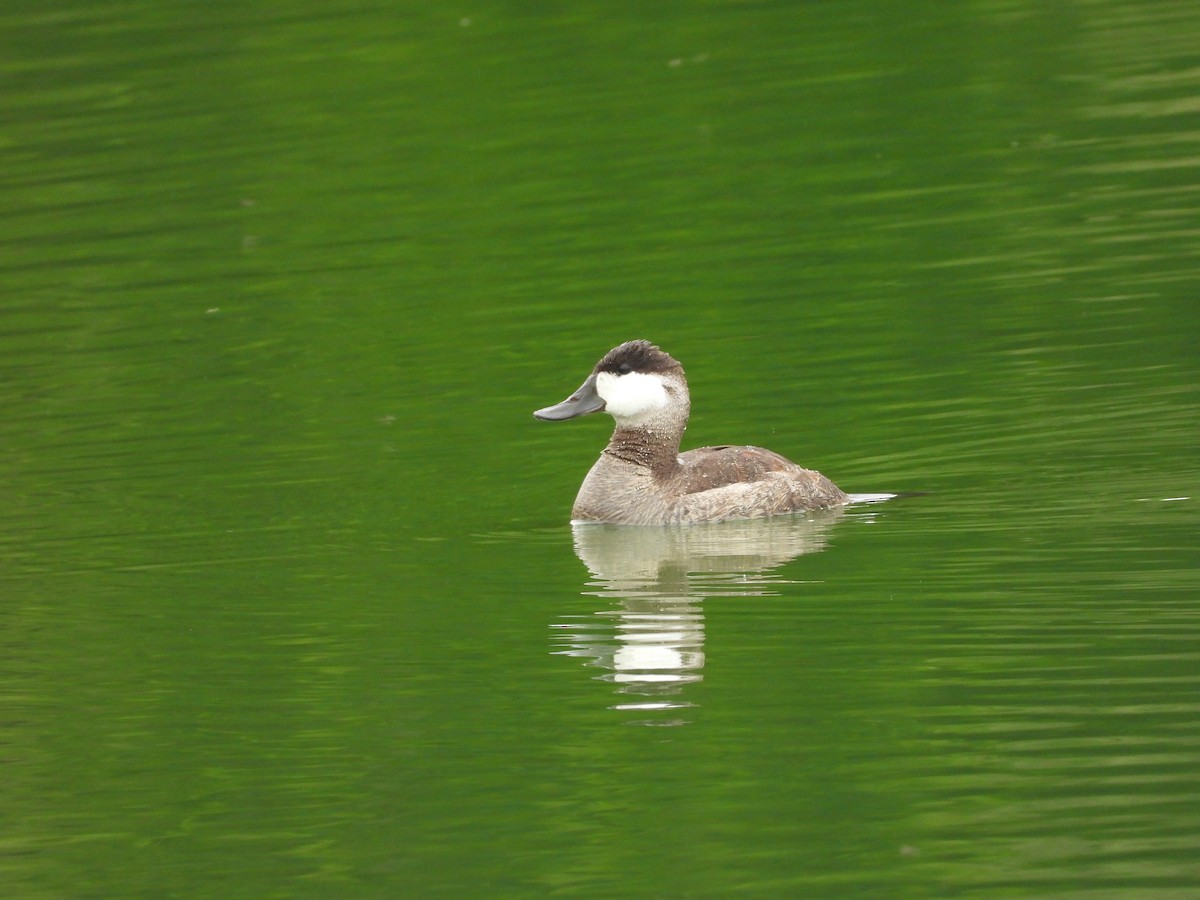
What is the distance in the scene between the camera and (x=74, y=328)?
18.5 metres

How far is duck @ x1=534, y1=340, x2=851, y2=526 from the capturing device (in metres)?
13.1

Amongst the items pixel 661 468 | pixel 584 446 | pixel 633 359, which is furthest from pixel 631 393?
pixel 584 446

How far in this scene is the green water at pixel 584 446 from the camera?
26.6 feet

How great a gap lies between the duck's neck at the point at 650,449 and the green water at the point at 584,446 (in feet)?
1.85

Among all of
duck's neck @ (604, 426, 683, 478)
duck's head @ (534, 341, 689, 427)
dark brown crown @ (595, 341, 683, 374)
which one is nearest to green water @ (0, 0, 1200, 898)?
duck's neck @ (604, 426, 683, 478)

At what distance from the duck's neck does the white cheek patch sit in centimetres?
14

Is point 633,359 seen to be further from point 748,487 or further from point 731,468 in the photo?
point 748,487

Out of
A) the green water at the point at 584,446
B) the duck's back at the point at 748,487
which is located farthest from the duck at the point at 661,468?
the green water at the point at 584,446

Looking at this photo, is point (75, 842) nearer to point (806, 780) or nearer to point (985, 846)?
point (806, 780)

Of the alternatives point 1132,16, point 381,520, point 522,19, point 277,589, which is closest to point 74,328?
point 381,520

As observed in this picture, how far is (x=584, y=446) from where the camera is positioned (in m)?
15.5

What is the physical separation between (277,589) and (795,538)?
273 cm

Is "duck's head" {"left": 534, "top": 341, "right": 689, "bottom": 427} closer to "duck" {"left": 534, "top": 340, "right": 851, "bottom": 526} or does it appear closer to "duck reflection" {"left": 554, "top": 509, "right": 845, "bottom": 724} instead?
"duck" {"left": 534, "top": 340, "right": 851, "bottom": 526}

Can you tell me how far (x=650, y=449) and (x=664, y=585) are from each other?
1.96m
